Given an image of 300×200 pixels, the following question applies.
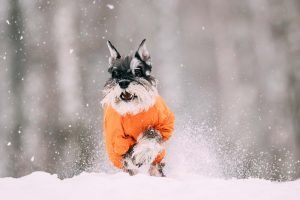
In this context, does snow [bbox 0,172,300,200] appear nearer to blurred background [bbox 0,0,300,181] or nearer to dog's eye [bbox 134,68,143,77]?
dog's eye [bbox 134,68,143,77]

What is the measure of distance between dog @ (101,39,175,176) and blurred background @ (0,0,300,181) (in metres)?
5.54

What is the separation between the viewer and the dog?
21.8 feet

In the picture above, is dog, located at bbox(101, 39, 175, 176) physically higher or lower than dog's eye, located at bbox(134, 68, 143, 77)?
lower

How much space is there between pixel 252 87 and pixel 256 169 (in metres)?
2.87

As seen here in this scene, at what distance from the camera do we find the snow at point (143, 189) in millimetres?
4613

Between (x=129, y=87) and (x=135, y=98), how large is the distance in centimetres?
17

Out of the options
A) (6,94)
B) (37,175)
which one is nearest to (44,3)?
(6,94)

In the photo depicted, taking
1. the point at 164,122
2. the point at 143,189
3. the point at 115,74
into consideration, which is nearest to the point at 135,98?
the point at 115,74

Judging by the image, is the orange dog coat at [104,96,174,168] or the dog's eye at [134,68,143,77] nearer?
the dog's eye at [134,68,143,77]

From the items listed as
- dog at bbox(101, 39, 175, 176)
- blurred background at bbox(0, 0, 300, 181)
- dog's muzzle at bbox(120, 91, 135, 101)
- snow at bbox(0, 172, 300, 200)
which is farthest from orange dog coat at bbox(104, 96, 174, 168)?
blurred background at bbox(0, 0, 300, 181)

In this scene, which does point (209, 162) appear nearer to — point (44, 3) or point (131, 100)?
point (131, 100)

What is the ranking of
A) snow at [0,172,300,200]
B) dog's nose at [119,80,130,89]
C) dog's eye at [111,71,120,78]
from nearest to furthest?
snow at [0,172,300,200] → dog's nose at [119,80,130,89] → dog's eye at [111,71,120,78]

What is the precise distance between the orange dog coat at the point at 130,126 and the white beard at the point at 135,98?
0.36 feet

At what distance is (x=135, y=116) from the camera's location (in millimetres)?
6867
